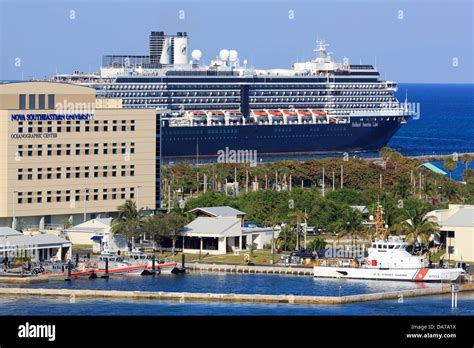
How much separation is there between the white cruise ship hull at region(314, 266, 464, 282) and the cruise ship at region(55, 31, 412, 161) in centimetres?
8178

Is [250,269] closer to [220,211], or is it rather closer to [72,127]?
[220,211]

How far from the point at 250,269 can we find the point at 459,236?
359 inches

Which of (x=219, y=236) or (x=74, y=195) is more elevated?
(x=74, y=195)

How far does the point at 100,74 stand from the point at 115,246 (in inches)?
3096

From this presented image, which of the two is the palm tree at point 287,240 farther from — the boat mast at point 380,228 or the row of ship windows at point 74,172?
the row of ship windows at point 74,172

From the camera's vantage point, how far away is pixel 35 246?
6200 cm

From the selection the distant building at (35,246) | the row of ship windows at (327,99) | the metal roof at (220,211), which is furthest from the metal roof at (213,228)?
the row of ship windows at (327,99)

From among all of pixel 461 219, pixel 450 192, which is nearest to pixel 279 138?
pixel 450 192

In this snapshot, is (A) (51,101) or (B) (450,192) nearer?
(A) (51,101)

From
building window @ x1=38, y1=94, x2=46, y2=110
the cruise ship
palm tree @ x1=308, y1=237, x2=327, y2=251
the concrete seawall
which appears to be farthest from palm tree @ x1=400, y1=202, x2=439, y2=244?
the cruise ship

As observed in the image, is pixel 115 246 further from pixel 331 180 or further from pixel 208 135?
pixel 208 135

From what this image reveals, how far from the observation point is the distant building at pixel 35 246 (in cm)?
6141
